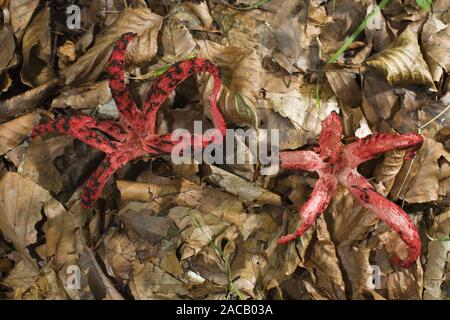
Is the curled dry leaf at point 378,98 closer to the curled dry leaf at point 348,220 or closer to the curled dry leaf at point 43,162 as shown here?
the curled dry leaf at point 348,220

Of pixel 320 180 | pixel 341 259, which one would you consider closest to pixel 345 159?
pixel 320 180

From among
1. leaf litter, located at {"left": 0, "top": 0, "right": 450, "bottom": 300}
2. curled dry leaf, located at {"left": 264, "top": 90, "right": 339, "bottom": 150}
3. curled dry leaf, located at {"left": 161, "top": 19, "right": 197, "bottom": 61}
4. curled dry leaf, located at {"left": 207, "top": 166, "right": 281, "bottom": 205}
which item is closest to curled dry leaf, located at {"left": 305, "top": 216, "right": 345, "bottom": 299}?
leaf litter, located at {"left": 0, "top": 0, "right": 450, "bottom": 300}

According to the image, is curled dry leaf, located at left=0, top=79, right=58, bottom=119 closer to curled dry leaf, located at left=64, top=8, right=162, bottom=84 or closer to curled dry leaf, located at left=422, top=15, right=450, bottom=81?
curled dry leaf, located at left=64, top=8, right=162, bottom=84

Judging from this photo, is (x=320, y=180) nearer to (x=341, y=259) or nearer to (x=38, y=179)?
(x=341, y=259)

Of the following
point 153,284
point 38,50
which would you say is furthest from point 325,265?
point 38,50

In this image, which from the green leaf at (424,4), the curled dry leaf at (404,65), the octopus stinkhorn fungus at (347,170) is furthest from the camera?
the green leaf at (424,4)

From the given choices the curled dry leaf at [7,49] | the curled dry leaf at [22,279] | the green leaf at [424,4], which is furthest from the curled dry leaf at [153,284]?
the green leaf at [424,4]

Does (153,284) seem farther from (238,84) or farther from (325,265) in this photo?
(238,84)
